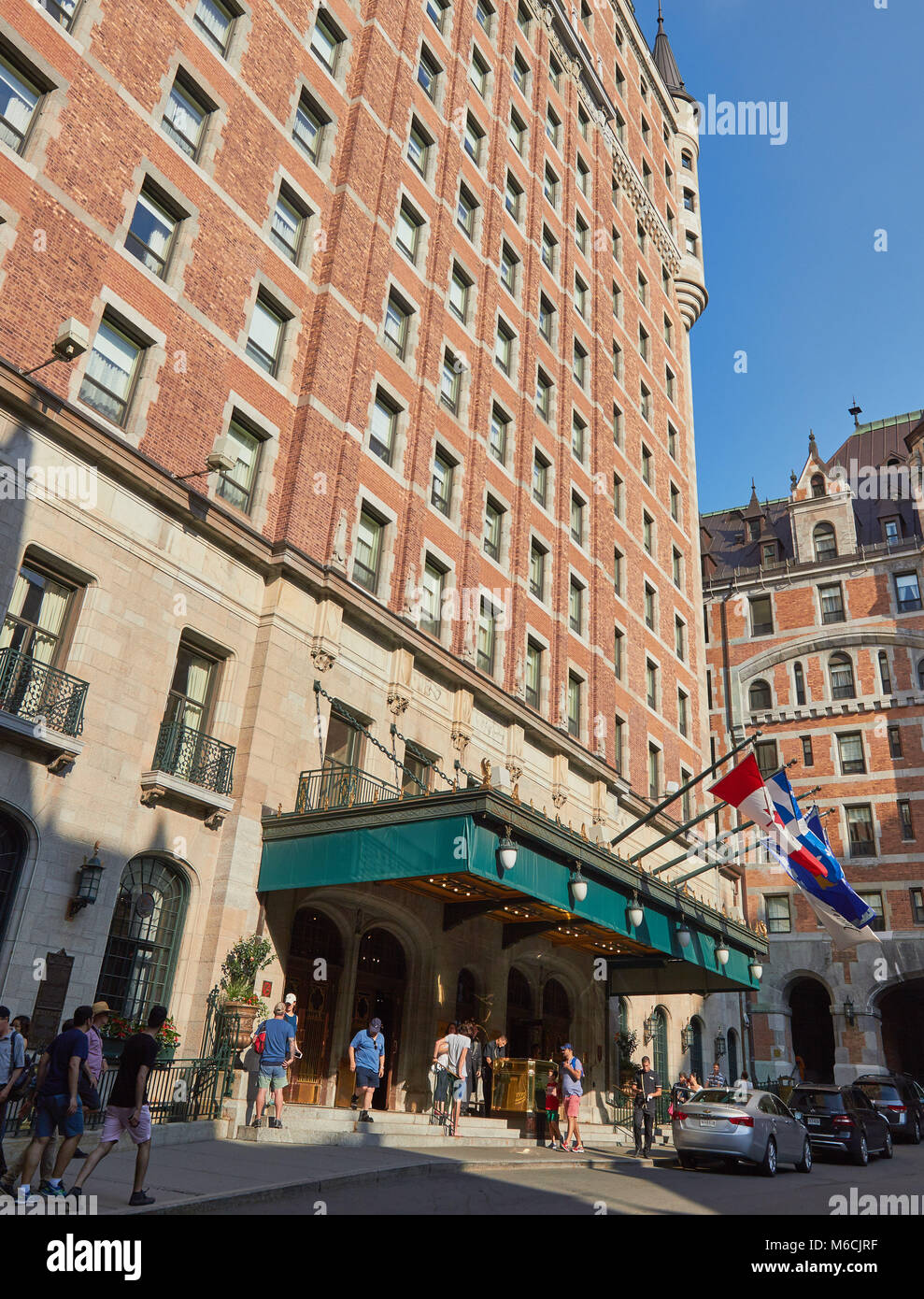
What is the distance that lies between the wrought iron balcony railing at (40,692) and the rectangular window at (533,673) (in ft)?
51.3

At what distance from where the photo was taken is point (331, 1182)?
1128 cm

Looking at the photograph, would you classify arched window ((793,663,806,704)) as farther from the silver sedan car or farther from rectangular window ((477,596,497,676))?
the silver sedan car

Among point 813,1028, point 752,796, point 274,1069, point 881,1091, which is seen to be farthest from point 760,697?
point 274,1069

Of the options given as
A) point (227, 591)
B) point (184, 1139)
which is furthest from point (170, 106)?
point (184, 1139)

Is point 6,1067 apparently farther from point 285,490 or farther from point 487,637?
point 487,637

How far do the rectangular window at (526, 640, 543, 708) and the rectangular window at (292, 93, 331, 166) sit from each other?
14.4 metres

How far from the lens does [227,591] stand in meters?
19.1

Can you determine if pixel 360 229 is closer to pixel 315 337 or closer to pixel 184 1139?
pixel 315 337

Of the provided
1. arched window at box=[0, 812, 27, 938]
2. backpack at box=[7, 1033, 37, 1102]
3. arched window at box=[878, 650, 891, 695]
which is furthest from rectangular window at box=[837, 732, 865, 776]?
backpack at box=[7, 1033, 37, 1102]

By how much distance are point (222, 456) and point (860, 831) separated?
41.2 meters

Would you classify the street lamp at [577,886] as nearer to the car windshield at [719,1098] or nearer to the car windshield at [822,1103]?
the car windshield at [719,1098]

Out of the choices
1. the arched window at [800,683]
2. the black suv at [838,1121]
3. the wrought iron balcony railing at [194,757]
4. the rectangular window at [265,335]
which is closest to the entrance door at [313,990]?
the wrought iron balcony railing at [194,757]

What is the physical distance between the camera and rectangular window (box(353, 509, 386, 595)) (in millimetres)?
23141
